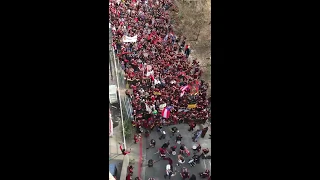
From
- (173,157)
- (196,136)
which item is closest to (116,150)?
(173,157)

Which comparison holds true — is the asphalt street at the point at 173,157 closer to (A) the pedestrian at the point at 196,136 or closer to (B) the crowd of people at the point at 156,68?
(A) the pedestrian at the point at 196,136

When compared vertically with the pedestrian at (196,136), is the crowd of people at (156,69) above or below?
above

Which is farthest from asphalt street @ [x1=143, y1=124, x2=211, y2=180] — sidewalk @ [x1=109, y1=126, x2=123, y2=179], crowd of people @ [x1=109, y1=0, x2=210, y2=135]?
sidewalk @ [x1=109, y1=126, x2=123, y2=179]

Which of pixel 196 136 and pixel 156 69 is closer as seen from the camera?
pixel 196 136

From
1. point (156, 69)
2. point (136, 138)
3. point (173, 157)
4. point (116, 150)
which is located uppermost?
point (156, 69)

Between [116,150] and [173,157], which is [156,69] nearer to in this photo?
[173,157]

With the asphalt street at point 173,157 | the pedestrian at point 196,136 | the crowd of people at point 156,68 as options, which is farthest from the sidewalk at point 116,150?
the pedestrian at point 196,136

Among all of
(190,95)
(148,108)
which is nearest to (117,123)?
(148,108)

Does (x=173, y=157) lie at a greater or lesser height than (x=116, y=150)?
lesser
